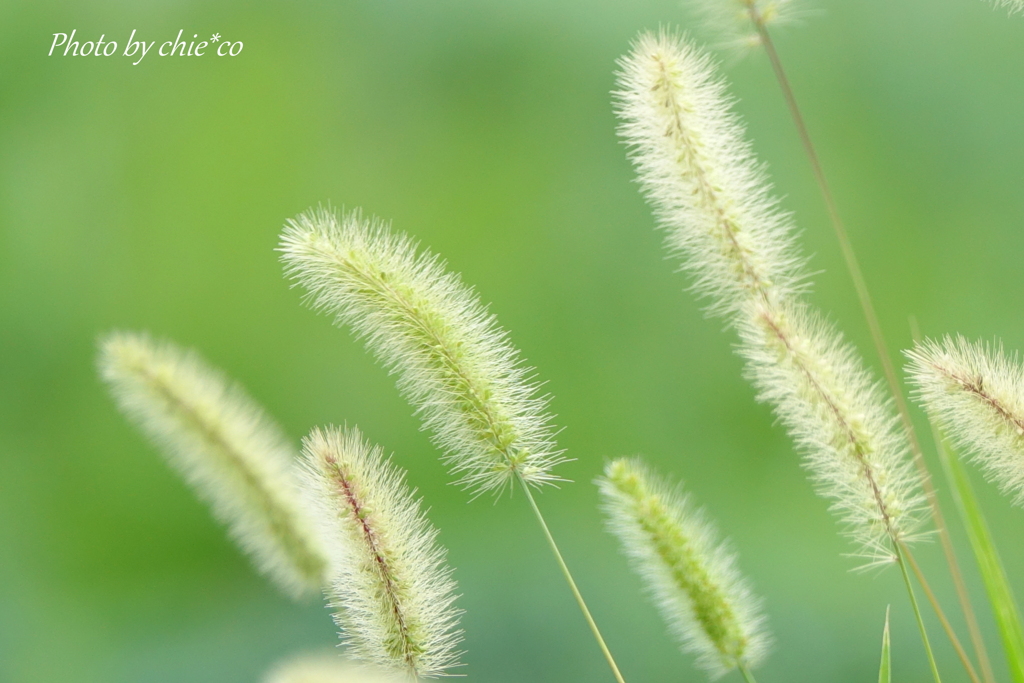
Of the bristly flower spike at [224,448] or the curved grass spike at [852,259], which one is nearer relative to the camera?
the curved grass spike at [852,259]

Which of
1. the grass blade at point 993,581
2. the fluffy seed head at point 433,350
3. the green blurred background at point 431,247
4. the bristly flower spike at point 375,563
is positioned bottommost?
the grass blade at point 993,581

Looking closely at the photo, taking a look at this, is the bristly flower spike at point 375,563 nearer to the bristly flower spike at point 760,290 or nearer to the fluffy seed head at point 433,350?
the fluffy seed head at point 433,350

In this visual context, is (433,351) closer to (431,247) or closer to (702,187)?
(702,187)

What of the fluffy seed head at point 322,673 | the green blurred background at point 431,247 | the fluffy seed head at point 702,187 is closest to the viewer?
the fluffy seed head at point 322,673

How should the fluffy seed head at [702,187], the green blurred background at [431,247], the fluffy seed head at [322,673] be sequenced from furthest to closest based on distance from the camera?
the green blurred background at [431,247] < the fluffy seed head at [702,187] < the fluffy seed head at [322,673]

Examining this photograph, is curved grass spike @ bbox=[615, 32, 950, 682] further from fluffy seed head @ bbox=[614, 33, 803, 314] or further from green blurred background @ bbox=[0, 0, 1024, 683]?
green blurred background @ bbox=[0, 0, 1024, 683]

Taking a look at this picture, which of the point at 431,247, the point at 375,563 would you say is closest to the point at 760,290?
the point at 375,563

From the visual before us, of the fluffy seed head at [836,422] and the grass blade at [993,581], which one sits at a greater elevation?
the fluffy seed head at [836,422]

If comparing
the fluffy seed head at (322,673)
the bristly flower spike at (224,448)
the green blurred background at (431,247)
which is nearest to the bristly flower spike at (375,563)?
the fluffy seed head at (322,673)
